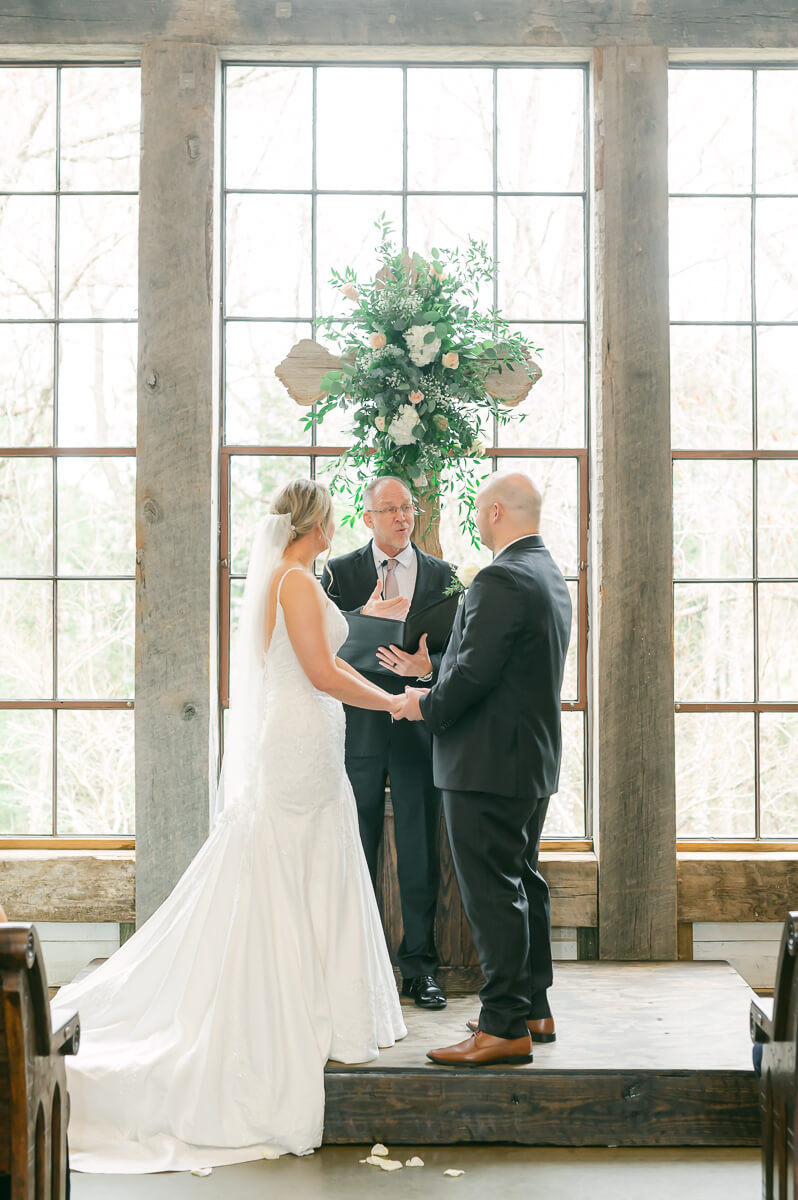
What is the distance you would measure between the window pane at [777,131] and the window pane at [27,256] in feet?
9.66

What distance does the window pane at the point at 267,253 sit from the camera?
431 centimetres

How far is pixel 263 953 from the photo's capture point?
9.60ft

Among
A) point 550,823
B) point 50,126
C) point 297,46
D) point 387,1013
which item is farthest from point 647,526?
point 50,126

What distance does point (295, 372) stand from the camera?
13.3 ft

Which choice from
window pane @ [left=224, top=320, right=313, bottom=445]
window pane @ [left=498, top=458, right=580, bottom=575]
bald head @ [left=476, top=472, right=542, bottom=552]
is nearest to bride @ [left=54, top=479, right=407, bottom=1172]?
bald head @ [left=476, top=472, right=542, bottom=552]

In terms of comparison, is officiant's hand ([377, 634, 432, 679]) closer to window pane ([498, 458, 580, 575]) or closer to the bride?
the bride

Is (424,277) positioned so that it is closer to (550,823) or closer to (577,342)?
(577,342)

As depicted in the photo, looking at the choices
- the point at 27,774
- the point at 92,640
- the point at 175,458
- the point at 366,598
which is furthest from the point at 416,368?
the point at 27,774

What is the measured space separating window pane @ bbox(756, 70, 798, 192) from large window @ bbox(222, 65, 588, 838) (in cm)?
74

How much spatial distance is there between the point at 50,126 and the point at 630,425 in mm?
2675

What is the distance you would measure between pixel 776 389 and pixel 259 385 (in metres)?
2.14

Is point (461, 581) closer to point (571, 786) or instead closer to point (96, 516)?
point (571, 786)

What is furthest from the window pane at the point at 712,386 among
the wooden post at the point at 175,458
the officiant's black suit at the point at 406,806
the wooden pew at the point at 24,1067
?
the wooden pew at the point at 24,1067

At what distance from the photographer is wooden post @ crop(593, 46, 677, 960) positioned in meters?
4.07
